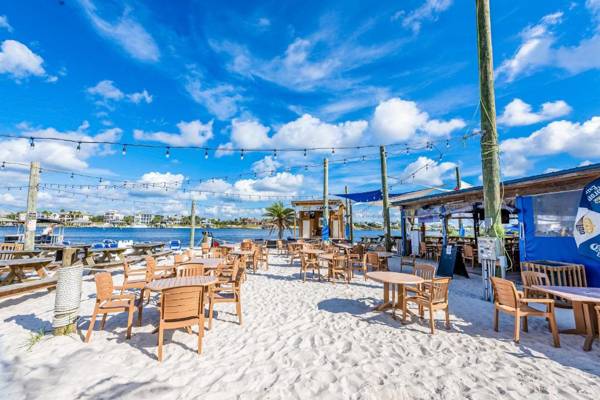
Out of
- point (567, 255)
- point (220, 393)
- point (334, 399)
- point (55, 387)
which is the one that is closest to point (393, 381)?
point (334, 399)

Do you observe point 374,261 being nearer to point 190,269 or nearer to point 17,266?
point 190,269

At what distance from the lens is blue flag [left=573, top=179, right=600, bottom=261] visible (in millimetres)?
5023

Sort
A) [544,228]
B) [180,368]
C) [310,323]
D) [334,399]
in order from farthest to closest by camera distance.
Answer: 1. [544,228]
2. [310,323]
3. [180,368]
4. [334,399]

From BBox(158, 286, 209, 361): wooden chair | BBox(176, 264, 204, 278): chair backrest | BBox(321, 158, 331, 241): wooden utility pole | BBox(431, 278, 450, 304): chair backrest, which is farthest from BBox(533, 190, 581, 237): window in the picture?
BBox(321, 158, 331, 241): wooden utility pole

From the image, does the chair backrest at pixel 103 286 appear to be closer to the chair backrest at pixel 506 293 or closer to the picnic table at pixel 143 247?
the chair backrest at pixel 506 293

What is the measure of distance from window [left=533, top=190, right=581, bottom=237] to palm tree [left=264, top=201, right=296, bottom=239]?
15.1m

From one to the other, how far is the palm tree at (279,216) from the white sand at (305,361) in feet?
51.6

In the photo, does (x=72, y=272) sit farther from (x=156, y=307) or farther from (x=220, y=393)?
(x=220, y=393)

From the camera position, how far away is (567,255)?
5.66 metres

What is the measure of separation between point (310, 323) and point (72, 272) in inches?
135

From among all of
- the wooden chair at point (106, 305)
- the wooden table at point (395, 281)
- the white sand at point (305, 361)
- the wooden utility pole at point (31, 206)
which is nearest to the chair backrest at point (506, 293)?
the white sand at point (305, 361)

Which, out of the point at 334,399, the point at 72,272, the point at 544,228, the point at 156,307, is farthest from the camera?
the point at 544,228

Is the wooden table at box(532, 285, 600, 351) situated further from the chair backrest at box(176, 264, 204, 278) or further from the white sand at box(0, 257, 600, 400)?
the chair backrest at box(176, 264, 204, 278)

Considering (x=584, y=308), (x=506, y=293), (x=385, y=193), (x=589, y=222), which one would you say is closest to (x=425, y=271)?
(x=506, y=293)
